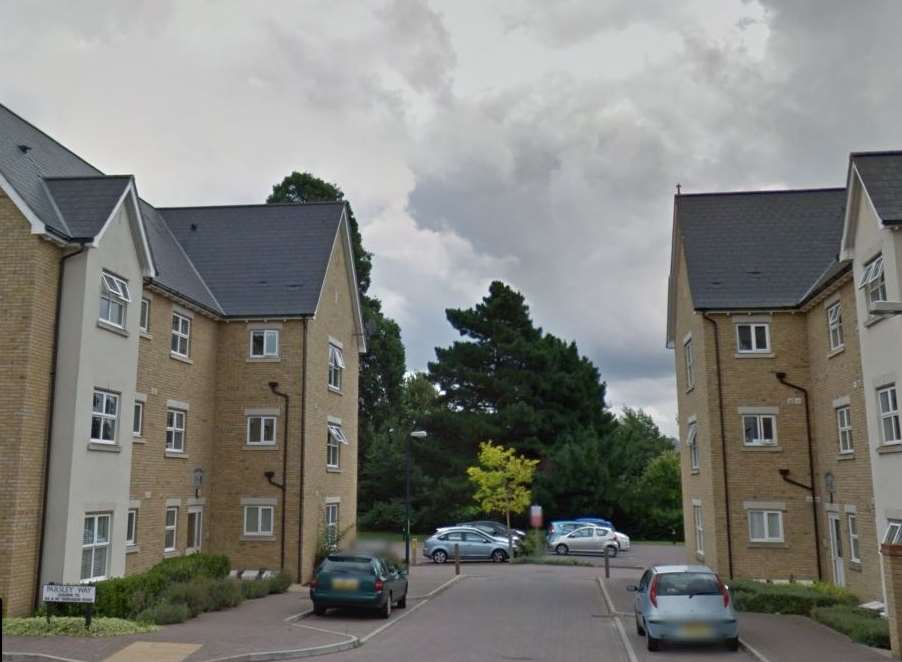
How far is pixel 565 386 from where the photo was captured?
2152 inches

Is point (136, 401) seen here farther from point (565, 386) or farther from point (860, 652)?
point (565, 386)

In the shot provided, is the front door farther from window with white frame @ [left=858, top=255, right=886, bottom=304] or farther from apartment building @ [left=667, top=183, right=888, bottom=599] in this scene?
window with white frame @ [left=858, top=255, right=886, bottom=304]

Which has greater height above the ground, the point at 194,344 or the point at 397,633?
the point at 194,344

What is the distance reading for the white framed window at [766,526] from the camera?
2367 cm

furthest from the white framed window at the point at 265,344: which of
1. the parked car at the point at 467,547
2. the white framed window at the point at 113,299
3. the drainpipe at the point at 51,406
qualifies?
the parked car at the point at 467,547

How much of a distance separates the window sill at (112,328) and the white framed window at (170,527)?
626cm

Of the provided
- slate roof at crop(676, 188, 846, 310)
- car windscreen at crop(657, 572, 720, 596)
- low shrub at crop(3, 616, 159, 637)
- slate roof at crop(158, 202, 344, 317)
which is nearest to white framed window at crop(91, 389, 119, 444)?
low shrub at crop(3, 616, 159, 637)

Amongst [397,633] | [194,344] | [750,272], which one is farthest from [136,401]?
[750,272]

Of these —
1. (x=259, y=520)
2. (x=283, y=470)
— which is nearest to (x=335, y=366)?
(x=283, y=470)

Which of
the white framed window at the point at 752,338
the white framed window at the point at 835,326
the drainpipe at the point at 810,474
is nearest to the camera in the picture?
the white framed window at the point at 835,326

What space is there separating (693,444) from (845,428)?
6660 mm

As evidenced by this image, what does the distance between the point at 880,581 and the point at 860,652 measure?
16.4 feet

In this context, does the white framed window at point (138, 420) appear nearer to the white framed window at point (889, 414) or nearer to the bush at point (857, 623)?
the bush at point (857, 623)

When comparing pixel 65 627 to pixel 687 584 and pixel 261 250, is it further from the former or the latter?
pixel 261 250
